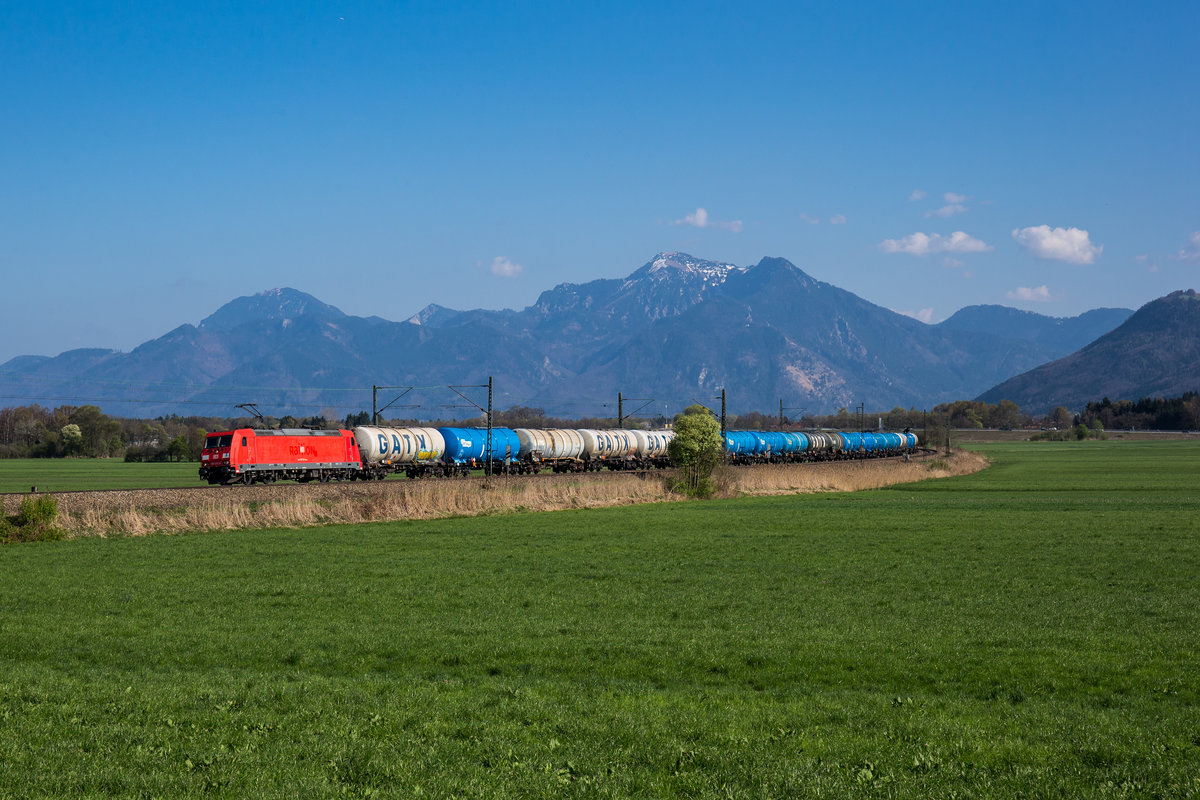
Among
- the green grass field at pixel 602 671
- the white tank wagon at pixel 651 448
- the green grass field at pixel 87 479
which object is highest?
the white tank wagon at pixel 651 448

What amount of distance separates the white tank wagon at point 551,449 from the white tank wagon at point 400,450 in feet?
25.7

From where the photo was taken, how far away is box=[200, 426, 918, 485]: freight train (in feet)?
197

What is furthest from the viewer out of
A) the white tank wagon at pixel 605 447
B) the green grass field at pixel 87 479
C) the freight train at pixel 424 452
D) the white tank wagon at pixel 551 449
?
the white tank wagon at pixel 605 447

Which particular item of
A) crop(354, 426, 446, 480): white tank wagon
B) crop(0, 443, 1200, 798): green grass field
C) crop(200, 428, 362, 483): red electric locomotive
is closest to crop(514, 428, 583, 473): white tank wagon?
crop(354, 426, 446, 480): white tank wagon

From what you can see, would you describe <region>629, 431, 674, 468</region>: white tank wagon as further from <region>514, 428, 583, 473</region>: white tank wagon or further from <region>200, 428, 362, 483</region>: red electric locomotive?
<region>200, 428, 362, 483</region>: red electric locomotive

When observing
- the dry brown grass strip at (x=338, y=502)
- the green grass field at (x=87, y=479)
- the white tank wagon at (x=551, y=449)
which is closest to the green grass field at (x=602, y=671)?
the dry brown grass strip at (x=338, y=502)

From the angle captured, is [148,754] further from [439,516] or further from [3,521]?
[439,516]

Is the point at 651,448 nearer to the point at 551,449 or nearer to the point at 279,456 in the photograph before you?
the point at 551,449

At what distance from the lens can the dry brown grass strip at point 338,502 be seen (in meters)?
37.6

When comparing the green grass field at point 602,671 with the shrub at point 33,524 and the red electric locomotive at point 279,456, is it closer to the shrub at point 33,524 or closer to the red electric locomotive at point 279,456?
the shrub at point 33,524

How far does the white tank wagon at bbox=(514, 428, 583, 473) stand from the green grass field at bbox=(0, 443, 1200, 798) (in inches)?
1785

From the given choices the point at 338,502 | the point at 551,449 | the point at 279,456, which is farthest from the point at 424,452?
the point at 338,502

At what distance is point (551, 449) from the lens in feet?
260

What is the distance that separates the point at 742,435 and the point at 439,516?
190ft
